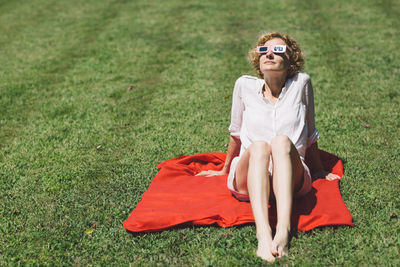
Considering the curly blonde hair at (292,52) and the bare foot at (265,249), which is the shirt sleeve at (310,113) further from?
the bare foot at (265,249)

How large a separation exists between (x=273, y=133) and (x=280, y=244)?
1.24m

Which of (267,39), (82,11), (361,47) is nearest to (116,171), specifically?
(267,39)

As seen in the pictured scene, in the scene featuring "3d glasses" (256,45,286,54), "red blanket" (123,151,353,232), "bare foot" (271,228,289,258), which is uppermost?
"3d glasses" (256,45,286,54)

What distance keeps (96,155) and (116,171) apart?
64cm

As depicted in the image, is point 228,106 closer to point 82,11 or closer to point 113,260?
point 113,260

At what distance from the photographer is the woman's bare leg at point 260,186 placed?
3.61 m

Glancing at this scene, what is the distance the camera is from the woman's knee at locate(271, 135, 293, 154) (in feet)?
12.4

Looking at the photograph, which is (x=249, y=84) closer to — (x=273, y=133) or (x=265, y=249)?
(x=273, y=133)

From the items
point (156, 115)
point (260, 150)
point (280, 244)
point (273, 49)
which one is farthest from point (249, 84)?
→ point (156, 115)

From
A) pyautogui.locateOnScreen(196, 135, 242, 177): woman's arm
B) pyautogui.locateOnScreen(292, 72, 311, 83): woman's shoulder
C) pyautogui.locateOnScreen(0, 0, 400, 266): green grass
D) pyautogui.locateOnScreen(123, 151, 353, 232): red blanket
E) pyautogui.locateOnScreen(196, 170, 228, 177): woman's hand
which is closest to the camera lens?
pyautogui.locateOnScreen(0, 0, 400, 266): green grass

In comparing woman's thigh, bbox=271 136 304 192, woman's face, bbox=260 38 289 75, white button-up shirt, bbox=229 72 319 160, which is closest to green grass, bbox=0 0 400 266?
woman's thigh, bbox=271 136 304 192

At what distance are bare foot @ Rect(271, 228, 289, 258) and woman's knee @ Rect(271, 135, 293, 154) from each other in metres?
0.72

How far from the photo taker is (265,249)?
3578mm

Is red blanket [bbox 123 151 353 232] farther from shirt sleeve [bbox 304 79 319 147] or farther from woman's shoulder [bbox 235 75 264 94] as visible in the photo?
woman's shoulder [bbox 235 75 264 94]
